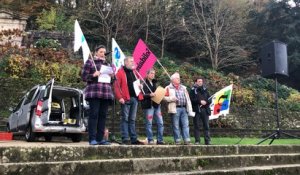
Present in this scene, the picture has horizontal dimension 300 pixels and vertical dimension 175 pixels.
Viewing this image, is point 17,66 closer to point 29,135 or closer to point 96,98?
point 29,135

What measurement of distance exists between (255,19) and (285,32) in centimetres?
340

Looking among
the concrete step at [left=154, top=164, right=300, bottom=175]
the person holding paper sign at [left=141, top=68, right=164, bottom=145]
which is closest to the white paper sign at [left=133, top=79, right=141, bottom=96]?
the person holding paper sign at [left=141, top=68, right=164, bottom=145]

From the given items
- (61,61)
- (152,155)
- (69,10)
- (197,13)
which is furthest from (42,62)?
(197,13)

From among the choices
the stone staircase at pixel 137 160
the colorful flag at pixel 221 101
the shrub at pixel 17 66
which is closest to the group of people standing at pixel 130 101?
the stone staircase at pixel 137 160

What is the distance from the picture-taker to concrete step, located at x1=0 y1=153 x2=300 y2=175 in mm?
4930

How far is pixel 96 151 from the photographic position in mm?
6145

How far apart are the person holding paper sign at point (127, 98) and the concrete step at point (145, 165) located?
8.13ft

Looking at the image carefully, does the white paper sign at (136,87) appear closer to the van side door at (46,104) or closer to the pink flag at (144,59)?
the pink flag at (144,59)

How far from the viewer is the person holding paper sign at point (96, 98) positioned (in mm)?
7535

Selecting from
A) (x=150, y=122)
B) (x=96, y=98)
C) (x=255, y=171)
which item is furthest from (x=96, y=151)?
(x=150, y=122)

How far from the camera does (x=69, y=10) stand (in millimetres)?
30422

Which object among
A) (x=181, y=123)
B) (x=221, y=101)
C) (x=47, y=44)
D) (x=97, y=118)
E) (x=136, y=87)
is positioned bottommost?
(x=181, y=123)

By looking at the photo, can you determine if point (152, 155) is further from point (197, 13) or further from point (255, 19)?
point (255, 19)

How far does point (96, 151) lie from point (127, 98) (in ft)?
9.53
